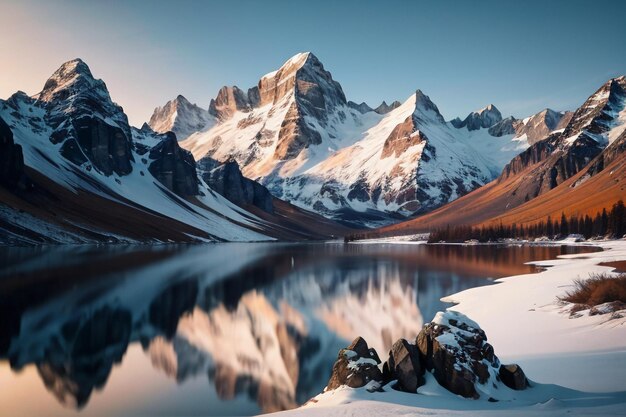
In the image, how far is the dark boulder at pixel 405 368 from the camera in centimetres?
1710

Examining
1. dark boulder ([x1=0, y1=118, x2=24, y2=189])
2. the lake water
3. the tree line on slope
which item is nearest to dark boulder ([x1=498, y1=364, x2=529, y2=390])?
the lake water

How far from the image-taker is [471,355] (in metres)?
17.1

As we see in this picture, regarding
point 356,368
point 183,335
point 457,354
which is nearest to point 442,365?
point 457,354

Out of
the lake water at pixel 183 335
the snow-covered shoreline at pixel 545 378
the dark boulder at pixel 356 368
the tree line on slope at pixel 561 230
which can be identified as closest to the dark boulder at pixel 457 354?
the snow-covered shoreline at pixel 545 378

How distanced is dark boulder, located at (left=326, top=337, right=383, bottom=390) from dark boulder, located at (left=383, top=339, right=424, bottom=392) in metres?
0.57

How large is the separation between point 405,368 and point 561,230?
152m

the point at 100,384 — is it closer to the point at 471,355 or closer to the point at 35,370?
the point at 35,370

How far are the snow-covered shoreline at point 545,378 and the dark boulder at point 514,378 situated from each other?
287mm

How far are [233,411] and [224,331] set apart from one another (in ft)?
47.1

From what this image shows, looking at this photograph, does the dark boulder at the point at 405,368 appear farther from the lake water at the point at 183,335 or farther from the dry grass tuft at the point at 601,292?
the dry grass tuft at the point at 601,292

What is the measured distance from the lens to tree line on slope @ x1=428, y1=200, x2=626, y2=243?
12400 cm

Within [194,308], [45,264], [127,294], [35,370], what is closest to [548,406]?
[35,370]

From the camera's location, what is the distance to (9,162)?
145000mm

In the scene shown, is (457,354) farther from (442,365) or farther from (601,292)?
(601,292)
